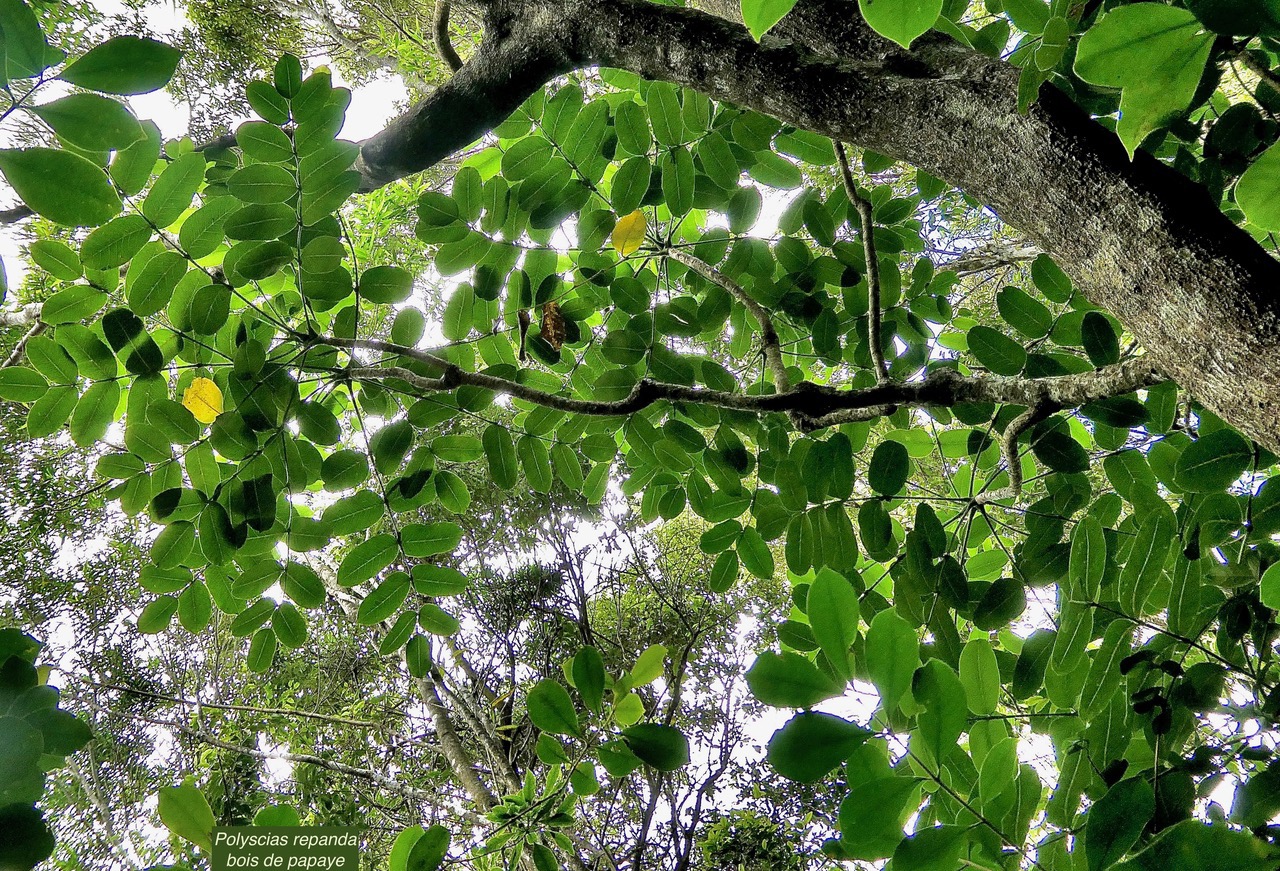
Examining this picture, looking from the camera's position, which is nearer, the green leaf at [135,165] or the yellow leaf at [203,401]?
the green leaf at [135,165]

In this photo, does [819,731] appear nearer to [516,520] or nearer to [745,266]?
[745,266]

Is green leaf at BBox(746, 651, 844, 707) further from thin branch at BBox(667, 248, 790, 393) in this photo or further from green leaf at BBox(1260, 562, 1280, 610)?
thin branch at BBox(667, 248, 790, 393)

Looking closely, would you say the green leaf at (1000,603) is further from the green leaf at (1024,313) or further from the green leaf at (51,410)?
the green leaf at (51,410)

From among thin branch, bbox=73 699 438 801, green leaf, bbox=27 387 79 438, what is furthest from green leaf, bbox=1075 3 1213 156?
thin branch, bbox=73 699 438 801

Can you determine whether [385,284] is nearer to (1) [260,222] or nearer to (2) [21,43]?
(1) [260,222]

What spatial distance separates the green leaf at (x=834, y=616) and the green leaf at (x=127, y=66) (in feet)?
2.02

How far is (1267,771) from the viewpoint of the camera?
591 millimetres

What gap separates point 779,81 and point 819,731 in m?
0.66

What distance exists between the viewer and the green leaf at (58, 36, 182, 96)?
1.68ft

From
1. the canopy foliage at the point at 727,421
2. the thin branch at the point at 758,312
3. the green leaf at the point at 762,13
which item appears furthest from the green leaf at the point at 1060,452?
the green leaf at the point at 762,13

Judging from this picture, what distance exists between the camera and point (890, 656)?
430 mm

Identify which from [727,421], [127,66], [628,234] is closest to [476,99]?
[628,234]

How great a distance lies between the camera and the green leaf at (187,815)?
0.55m

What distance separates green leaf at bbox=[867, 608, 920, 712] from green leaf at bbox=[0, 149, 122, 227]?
749 millimetres
